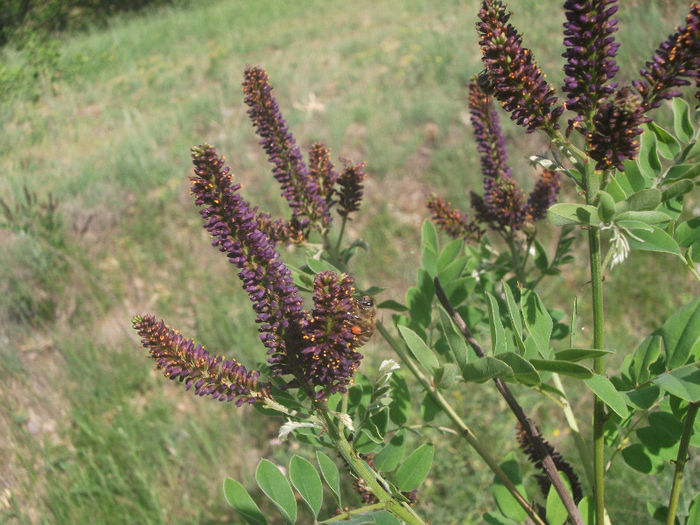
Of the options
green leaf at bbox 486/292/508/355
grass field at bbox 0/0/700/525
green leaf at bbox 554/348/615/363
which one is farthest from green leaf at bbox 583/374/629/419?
grass field at bbox 0/0/700/525

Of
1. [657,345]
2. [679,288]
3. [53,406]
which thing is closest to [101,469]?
[53,406]

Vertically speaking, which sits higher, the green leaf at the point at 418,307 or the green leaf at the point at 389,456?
the green leaf at the point at 418,307

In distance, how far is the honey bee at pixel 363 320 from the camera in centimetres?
91

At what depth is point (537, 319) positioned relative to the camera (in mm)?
1027

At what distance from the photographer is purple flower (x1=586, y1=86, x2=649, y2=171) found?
746 mm

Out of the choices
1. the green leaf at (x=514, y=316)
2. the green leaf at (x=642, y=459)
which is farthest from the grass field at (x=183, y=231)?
the green leaf at (x=514, y=316)

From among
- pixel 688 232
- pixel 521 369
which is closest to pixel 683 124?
pixel 688 232

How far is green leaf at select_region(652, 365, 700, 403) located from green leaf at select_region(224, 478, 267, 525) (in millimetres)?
702

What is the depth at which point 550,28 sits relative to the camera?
635 centimetres

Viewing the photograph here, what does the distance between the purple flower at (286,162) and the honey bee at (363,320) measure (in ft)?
1.16

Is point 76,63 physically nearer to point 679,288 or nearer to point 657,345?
point 679,288

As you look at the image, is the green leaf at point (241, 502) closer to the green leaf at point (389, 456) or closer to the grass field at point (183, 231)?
the green leaf at point (389, 456)

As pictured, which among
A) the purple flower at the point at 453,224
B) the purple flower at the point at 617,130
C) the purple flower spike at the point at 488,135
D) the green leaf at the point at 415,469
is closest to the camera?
the purple flower at the point at 617,130

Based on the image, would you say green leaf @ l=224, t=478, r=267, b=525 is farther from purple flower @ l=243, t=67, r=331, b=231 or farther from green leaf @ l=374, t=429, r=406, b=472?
purple flower @ l=243, t=67, r=331, b=231
